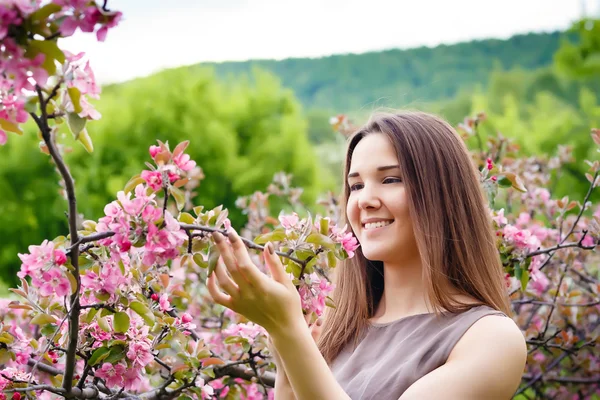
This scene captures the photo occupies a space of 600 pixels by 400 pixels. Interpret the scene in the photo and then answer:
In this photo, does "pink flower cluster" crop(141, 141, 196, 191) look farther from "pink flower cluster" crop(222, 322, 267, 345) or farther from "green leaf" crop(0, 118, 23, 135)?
"pink flower cluster" crop(222, 322, 267, 345)

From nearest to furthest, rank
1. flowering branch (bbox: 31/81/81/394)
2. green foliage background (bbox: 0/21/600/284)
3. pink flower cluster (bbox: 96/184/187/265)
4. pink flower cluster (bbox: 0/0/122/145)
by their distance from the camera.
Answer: pink flower cluster (bbox: 0/0/122/145) < flowering branch (bbox: 31/81/81/394) < pink flower cluster (bbox: 96/184/187/265) < green foliage background (bbox: 0/21/600/284)

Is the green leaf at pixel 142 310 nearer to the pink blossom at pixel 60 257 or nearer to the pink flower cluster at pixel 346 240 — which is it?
the pink blossom at pixel 60 257

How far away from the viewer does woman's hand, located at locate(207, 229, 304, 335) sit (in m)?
1.22

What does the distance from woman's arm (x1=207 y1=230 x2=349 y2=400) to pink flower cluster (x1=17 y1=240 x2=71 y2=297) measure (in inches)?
10.7

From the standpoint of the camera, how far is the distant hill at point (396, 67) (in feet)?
117

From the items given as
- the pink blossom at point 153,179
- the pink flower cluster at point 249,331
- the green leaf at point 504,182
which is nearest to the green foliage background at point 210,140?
the green leaf at point 504,182

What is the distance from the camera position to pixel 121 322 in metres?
1.40

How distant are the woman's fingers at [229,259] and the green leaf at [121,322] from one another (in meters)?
0.31

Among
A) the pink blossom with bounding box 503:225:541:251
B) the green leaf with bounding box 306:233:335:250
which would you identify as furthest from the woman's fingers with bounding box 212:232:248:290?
the pink blossom with bounding box 503:225:541:251

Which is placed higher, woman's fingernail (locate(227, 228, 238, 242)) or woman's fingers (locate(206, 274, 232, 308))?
woman's fingernail (locate(227, 228, 238, 242))

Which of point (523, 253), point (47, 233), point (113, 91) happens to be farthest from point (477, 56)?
point (523, 253)

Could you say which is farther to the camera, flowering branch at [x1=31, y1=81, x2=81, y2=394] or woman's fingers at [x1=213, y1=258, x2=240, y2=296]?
woman's fingers at [x1=213, y1=258, x2=240, y2=296]

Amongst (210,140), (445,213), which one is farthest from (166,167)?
(210,140)

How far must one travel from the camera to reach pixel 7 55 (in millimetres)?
968
